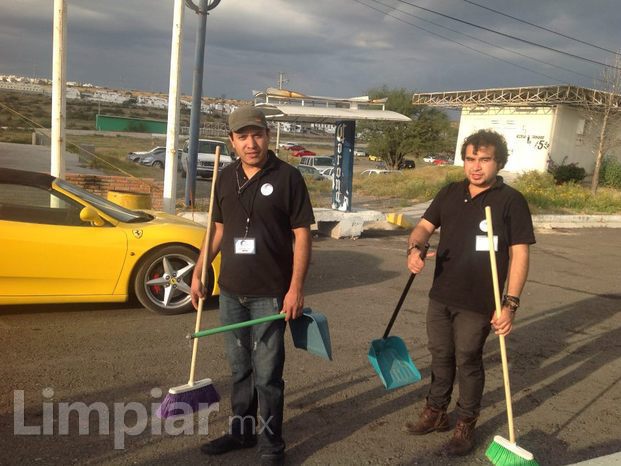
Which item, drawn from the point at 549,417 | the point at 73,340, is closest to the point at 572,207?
the point at 549,417

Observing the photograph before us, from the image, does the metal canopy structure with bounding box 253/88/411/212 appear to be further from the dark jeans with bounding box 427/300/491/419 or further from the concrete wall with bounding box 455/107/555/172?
the concrete wall with bounding box 455/107/555/172

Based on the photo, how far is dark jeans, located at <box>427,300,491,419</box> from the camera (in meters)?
3.24

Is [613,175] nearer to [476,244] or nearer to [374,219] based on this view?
[374,219]

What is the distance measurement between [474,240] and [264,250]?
4.02 feet

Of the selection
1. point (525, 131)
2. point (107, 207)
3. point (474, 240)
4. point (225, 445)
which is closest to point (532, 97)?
point (525, 131)

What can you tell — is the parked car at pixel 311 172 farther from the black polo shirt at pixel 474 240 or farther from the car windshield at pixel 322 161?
the black polo shirt at pixel 474 240

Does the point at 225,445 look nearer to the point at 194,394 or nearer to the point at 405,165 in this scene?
the point at 194,394

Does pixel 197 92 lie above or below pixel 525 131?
below

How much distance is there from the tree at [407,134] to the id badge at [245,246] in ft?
124

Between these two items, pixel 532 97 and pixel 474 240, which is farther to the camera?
pixel 532 97

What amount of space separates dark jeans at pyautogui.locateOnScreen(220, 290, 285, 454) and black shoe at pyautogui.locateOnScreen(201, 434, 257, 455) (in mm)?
165

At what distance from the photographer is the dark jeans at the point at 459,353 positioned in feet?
10.6

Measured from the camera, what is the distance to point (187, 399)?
10.9ft

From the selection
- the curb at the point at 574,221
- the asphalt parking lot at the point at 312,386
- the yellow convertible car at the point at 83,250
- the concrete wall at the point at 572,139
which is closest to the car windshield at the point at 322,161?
the concrete wall at the point at 572,139
